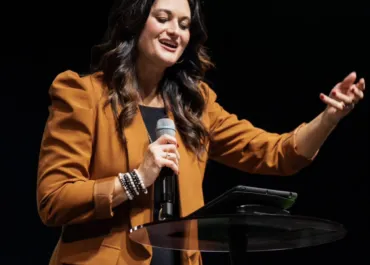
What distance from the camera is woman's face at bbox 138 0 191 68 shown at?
1920mm

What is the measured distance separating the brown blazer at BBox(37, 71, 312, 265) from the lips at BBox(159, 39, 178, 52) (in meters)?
0.18

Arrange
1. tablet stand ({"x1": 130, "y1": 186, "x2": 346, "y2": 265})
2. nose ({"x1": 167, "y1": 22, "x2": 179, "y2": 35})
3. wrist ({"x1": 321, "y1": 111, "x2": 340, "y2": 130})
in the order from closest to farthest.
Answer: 1. tablet stand ({"x1": 130, "y1": 186, "x2": 346, "y2": 265})
2. wrist ({"x1": 321, "y1": 111, "x2": 340, "y2": 130})
3. nose ({"x1": 167, "y1": 22, "x2": 179, "y2": 35})

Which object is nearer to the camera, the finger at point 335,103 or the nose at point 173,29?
the finger at point 335,103

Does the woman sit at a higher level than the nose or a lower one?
lower

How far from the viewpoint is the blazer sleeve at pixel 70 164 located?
1637mm

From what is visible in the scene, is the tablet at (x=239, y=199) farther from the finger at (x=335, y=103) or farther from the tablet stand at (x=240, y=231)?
the finger at (x=335, y=103)

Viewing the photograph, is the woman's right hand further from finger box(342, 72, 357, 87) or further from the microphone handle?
finger box(342, 72, 357, 87)

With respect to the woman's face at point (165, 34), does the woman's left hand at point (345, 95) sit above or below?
below

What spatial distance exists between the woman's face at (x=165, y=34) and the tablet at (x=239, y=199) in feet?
2.02

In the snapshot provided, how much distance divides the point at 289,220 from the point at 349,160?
2019 millimetres

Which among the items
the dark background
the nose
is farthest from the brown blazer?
the dark background

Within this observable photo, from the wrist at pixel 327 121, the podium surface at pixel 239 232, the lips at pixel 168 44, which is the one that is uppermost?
the lips at pixel 168 44

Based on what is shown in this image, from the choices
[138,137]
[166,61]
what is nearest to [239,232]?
[138,137]

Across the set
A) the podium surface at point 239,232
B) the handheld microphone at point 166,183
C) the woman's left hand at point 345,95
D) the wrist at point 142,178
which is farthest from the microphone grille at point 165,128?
the woman's left hand at point 345,95
